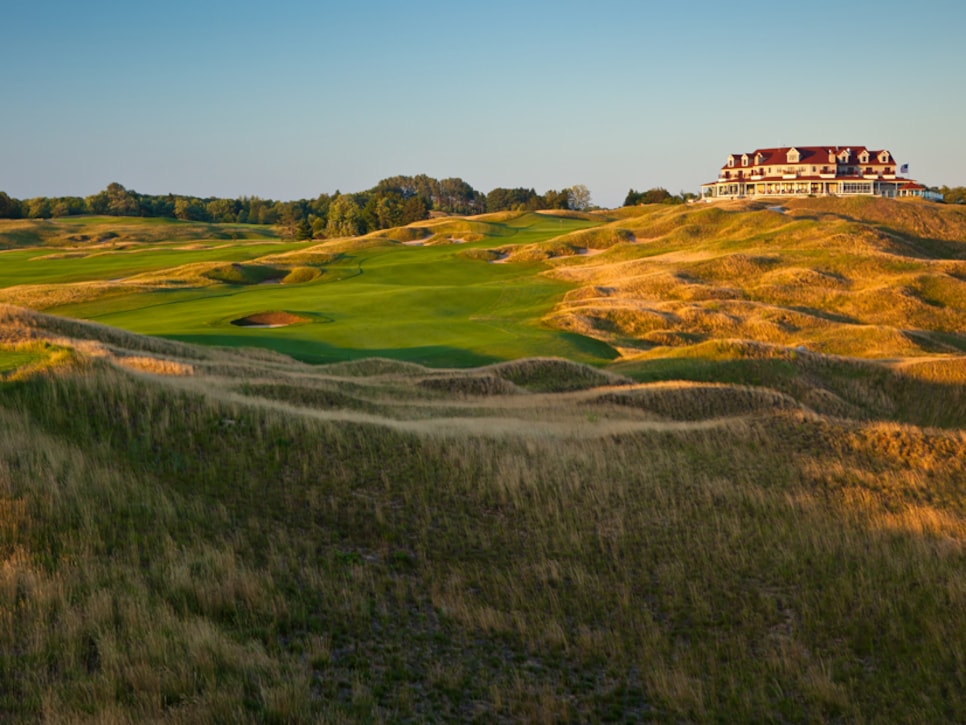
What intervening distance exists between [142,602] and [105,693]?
147 centimetres

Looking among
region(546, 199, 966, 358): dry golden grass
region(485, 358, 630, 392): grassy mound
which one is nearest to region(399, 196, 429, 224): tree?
region(546, 199, 966, 358): dry golden grass

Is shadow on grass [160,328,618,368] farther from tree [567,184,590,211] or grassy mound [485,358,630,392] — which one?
tree [567,184,590,211]

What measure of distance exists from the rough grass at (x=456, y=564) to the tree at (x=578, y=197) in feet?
541

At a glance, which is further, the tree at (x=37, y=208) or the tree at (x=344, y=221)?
the tree at (x=37, y=208)

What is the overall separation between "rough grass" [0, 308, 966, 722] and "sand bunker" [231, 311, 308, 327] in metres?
20.8

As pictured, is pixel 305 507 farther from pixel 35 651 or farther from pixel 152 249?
pixel 152 249

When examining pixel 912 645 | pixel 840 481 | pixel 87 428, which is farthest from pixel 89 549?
pixel 840 481

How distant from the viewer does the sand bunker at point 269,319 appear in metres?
37.9

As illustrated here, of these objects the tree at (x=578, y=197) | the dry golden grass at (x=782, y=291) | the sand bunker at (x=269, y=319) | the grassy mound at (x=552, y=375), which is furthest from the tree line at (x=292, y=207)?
the grassy mound at (x=552, y=375)

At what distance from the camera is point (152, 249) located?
3691 inches

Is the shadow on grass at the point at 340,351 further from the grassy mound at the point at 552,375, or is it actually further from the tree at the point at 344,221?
the tree at the point at 344,221

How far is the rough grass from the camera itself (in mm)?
7039

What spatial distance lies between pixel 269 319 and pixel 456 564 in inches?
1219

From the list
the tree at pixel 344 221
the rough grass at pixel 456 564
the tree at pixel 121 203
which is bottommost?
the rough grass at pixel 456 564
